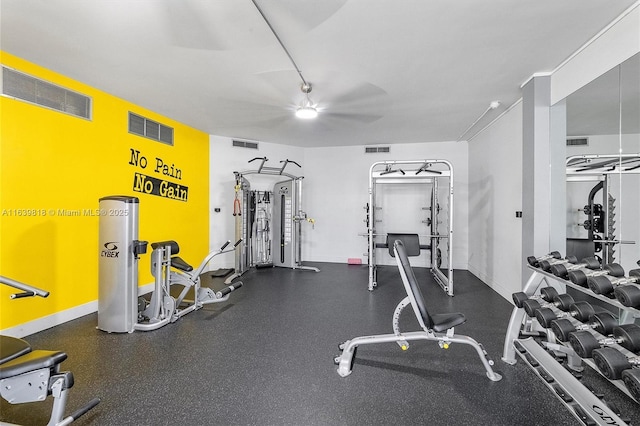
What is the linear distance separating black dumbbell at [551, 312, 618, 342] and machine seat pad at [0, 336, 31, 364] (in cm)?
276

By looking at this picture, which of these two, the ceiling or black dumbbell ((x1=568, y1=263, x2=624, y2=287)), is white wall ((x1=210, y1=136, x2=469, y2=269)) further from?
black dumbbell ((x1=568, y1=263, x2=624, y2=287))

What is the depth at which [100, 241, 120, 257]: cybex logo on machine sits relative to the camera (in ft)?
8.79

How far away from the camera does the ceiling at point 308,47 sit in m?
1.92

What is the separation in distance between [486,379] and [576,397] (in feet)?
1.80

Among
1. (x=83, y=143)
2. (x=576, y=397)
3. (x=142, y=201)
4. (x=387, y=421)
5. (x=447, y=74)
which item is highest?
(x=447, y=74)

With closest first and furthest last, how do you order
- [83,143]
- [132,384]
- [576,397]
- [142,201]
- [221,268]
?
[576,397]
[132,384]
[83,143]
[142,201]
[221,268]

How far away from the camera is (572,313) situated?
1.72 m

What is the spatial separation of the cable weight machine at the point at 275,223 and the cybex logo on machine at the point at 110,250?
258 centimetres

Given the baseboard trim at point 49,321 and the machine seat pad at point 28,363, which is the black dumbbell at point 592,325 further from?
the baseboard trim at point 49,321

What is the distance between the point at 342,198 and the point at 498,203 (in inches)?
116

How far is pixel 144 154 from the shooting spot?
3.92 meters

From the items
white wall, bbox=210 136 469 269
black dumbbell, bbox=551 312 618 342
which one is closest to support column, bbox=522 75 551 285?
black dumbbell, bbox=551 312 618 342

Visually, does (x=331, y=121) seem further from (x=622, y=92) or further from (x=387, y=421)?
(x=387, y=421)

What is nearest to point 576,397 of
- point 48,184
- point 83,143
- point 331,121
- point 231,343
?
point 231,343
